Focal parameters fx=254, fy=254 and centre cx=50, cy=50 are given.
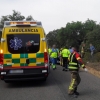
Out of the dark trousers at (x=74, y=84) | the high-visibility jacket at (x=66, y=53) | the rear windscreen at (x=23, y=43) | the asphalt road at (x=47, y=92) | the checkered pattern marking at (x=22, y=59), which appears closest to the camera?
the asphalt road at (x=47, y=92)

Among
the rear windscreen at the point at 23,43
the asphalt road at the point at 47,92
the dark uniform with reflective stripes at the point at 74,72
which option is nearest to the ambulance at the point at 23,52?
the rear windscreen at the point at 23,43

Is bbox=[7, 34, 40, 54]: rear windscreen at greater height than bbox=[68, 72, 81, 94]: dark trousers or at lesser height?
greater

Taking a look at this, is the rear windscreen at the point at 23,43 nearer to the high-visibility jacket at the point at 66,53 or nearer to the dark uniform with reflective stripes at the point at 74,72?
the dark uniform with reflective stripes at the point at 74,72

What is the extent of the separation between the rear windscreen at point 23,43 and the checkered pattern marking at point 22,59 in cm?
18

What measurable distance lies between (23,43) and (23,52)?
0.37 meters

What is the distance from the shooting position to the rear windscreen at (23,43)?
1005 centimetres

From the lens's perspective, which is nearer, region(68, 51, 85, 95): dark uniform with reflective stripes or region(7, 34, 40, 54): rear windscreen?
region(68, 51, 85, 95): dark uniform with reflective stripes

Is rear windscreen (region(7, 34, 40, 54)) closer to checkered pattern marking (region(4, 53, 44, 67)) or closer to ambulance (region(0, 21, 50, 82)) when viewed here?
ambulance (region(0, 21, 50, 82))

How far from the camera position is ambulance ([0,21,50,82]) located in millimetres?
9906

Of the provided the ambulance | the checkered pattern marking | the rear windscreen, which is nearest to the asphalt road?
the ambulance

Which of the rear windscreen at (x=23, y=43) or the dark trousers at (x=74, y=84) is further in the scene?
the rear windscreen at (x=23, y=43)

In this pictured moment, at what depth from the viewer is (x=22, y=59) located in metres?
9.97

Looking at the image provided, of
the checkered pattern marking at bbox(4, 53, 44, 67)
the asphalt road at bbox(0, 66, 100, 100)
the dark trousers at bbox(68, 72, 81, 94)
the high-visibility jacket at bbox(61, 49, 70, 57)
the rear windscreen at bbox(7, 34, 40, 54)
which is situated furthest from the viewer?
the high-visibility jacket at bbox(61, 49, 70, 57)

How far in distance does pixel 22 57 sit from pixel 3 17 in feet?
68.0
